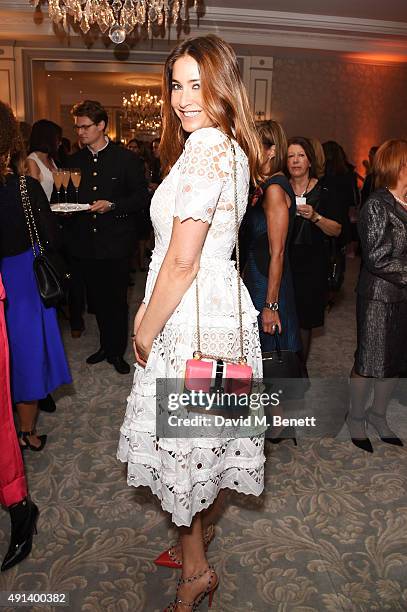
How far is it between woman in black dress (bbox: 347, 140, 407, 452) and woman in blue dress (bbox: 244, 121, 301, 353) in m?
0.36

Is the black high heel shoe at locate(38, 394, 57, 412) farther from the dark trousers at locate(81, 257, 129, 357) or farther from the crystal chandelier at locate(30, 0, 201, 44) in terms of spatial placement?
the crystal chandelier at locate(30, 0, 201, 44)

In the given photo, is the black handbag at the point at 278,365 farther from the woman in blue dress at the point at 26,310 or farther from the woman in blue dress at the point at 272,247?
the woman in blue dress at the point at 26,310

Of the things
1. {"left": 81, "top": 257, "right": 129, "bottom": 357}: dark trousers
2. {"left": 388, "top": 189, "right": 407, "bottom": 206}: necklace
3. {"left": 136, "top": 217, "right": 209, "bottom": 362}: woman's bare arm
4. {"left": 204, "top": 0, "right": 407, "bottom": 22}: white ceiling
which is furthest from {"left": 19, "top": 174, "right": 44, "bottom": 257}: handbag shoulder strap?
{"left": 204, "top": 0, "right": 407, "bottom": 22}: white ceiling

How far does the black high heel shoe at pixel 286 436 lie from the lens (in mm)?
2812

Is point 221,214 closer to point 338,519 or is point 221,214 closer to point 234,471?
point 234,471

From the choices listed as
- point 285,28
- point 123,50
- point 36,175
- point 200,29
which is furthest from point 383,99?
point 36,175

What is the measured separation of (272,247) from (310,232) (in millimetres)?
615

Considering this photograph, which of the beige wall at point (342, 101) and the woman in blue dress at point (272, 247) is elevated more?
the beige wall at point (342, 101)

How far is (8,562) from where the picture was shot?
74.8 inches

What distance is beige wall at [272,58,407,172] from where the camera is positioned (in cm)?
916

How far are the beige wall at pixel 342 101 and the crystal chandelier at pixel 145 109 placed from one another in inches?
159

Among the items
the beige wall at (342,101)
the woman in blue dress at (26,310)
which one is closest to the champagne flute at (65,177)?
the woman in blue dress at (26,310)

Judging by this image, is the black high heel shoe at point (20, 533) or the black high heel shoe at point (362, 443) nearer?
the black high heel shoe at point (20, 533)

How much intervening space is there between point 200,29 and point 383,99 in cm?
396
